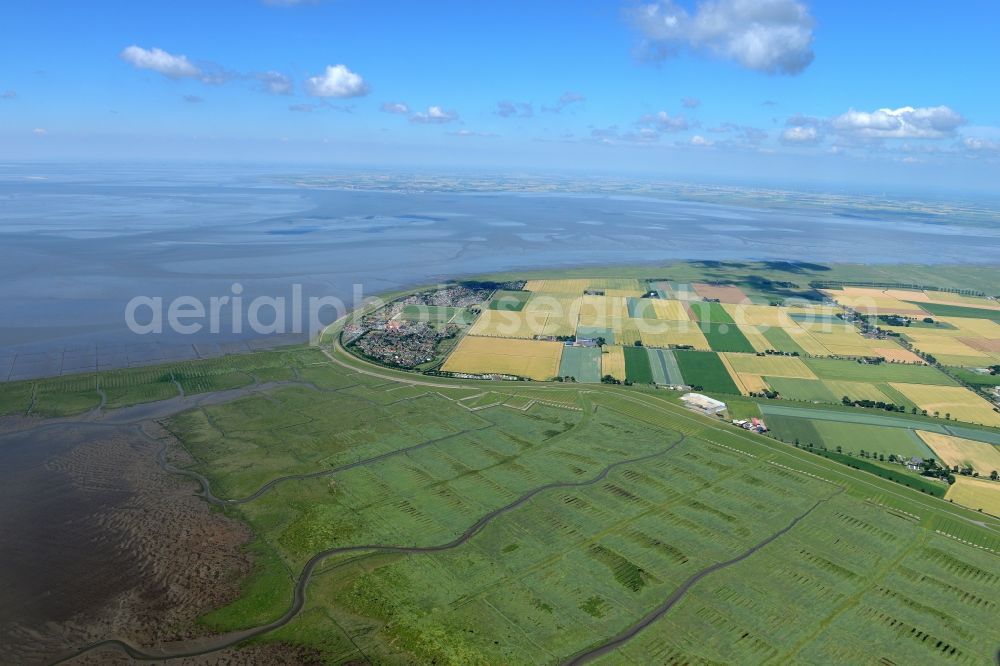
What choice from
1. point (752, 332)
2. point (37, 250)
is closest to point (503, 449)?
point (752, 332)

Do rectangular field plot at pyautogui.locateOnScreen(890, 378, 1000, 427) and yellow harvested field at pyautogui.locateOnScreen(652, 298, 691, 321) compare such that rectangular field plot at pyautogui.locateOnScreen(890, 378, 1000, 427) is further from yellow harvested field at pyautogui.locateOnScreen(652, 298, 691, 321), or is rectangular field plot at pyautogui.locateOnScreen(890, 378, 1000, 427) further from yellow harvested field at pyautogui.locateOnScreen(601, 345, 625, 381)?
yellow harvested field at pyautogui.locateOnScreen(652, 298, 691, 321)

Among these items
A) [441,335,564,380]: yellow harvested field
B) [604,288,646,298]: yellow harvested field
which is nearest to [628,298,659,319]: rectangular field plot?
[604,288,646,298]: yellow harvested field

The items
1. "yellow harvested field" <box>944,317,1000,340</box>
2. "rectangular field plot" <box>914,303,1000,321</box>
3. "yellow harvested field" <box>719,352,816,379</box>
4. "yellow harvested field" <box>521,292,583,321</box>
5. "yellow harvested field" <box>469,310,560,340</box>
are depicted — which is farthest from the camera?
"rectangular field plot" <box>914,303,1000,321</box>

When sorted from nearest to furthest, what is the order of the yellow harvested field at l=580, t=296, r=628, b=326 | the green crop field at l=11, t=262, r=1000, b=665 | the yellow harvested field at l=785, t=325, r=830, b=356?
the green crop field at l=11, t=262, r=1000, b=665
the yellow harvested field at l=785, t=325, r=830, b=356
the yellow harvested field at l=580, t=296, r=628, b=326

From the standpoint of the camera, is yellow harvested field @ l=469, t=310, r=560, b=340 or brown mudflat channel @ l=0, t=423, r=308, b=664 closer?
brown mudflat channel @ l=0, t=423, r=308, b=664

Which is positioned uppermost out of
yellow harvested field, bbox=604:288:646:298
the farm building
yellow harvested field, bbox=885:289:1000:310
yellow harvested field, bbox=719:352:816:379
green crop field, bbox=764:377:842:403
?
yellow harvested field, bbox=885:289:1000:310

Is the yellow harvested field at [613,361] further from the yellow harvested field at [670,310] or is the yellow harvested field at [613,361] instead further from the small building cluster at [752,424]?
the yellow harvested field at [670,310]

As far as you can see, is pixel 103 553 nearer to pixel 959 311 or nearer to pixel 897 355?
pixel 897 355

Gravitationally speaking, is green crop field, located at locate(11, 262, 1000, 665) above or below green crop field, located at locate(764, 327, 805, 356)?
below
